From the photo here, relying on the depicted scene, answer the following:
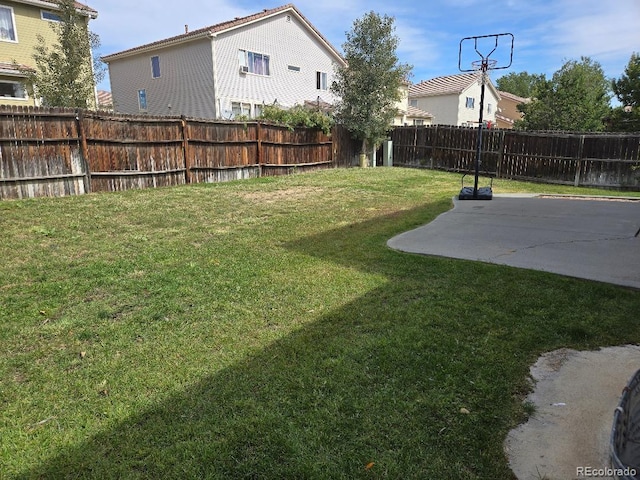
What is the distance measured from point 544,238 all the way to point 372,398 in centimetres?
442

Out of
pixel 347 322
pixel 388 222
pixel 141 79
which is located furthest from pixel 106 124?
pixel 141 79

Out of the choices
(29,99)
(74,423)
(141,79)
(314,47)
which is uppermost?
(314,47)

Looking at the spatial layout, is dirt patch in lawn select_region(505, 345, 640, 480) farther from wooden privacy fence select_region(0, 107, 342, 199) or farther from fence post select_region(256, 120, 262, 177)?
fence post select_region(256, 120, 262, 177)

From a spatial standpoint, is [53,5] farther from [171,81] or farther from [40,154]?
[40,154]

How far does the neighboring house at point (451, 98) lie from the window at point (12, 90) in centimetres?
3048

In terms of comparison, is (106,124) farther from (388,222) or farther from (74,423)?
(74,423)

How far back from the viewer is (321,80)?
27.3 meters

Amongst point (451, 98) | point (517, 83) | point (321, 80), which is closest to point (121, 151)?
point (321, 80)

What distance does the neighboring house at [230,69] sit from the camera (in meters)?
21.8

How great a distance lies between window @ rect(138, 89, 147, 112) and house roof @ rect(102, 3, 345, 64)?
2179 millimetres

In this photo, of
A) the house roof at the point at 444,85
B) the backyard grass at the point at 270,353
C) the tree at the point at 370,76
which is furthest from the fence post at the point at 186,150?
the house roof at the point at 444,85

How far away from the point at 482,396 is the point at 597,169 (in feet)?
46.2

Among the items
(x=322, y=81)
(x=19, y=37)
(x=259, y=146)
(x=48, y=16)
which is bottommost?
(x=259, y=146)

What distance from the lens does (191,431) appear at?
7.27 feet
